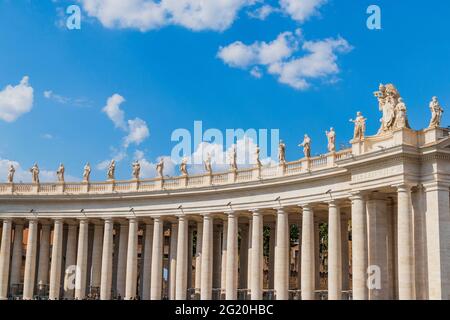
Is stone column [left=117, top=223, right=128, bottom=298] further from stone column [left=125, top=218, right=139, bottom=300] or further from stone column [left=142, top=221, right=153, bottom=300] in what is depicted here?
stone column [left=125, top=218, right=139, bottom=300]

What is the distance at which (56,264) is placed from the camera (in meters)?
122

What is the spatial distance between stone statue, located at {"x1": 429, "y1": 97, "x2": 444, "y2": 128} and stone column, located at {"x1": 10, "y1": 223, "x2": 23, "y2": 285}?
8142 centimetres

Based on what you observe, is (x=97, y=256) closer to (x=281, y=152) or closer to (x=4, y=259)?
(x=4, y=259)

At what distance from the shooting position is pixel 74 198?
405ft

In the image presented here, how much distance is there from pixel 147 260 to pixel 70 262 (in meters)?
14.9

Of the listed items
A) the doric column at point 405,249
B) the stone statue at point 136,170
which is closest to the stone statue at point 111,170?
the stone statue at point 136,170

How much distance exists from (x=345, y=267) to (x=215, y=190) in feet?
75.9

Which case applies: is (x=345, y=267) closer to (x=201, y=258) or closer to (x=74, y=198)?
(x=201, y=258)

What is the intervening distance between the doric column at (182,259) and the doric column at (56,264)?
74.7ft

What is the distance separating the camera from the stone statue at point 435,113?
263ft

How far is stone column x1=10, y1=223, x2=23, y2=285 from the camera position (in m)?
127

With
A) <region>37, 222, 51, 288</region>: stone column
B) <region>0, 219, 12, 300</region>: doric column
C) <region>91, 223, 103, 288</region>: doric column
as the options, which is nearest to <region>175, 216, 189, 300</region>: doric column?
<region>91, 223, 103, 288</region>: doric column

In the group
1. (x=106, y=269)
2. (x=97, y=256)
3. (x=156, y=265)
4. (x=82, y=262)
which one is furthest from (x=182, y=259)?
(x=97, y=256)
